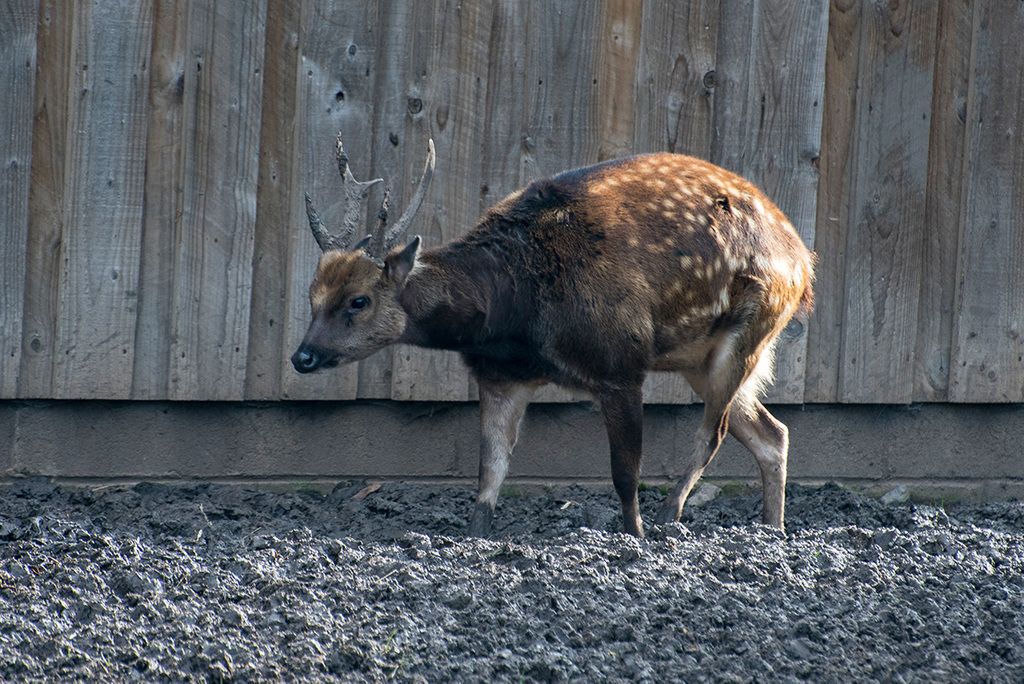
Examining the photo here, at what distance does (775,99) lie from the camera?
5980mm

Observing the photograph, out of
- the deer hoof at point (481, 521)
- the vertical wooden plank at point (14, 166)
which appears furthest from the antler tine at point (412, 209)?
the vertical wooden plank at point (14, 166)

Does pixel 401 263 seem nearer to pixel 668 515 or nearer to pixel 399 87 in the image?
pixel 399 87

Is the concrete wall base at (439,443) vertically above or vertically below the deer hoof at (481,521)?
above

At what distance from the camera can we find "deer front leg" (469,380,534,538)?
214 inches

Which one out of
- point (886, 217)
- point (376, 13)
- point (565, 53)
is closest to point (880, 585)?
point (886, 217)

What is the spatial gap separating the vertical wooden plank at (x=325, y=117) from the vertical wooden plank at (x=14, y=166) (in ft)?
4.17

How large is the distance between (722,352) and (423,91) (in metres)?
2.04

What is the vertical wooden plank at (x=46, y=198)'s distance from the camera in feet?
17.4

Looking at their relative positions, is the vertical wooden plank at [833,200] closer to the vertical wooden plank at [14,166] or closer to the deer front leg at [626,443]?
the deer front leg at [626,443]

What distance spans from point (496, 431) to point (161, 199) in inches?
80.8

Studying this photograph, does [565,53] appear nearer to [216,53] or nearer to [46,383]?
[216,53]

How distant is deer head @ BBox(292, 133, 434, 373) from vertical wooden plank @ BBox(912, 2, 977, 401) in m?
3.06

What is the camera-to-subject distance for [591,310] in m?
5.07

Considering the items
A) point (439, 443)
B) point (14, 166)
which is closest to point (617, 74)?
point (439, 443)
